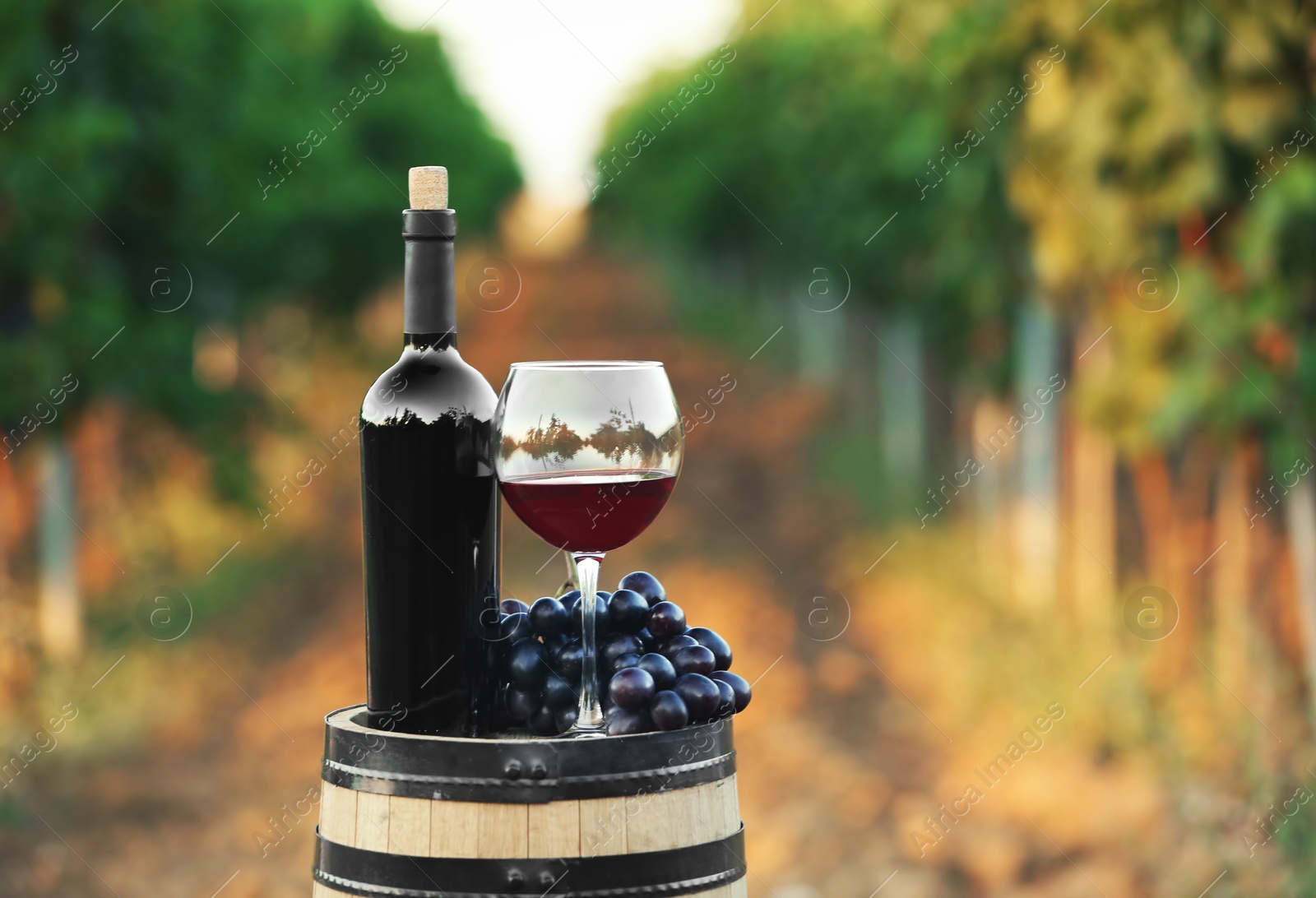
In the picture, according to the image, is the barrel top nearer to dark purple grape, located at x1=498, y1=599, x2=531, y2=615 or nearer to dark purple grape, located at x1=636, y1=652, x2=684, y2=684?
dark purple grape, located at x1=636, y1=652, x2=684, y2=684

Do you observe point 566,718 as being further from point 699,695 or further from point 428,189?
point 428,189

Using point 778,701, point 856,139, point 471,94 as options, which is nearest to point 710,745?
point 778,701

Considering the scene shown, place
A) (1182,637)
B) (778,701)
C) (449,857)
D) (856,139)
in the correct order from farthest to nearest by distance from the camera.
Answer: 1. (856,139)
2. (778,701)
3. (1182,637)
4. (449,857)

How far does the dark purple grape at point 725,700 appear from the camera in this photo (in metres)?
2.31

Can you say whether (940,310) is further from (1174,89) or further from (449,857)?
(449,857)

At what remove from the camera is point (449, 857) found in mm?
2152

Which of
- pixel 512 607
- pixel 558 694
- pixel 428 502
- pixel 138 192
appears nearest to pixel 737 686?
pixel 558 694

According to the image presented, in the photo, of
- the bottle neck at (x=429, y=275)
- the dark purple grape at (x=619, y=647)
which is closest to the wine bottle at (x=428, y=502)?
the bottle neck at (x=429, y=275)

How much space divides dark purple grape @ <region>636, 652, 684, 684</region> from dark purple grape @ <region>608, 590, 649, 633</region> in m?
0.12

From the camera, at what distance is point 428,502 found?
2.28m

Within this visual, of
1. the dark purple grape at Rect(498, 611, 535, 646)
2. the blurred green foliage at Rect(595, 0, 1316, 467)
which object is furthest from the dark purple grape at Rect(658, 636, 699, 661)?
the blurred green foliage at Rect(595, 0, 1316, 467)

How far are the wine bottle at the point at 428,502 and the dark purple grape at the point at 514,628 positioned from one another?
0.21 feet

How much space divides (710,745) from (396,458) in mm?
666

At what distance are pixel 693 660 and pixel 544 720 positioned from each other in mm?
256
